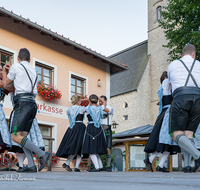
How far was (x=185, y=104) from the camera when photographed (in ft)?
14.6

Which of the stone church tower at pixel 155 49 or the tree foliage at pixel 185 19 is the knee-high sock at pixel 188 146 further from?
the stone church tower at pixel 155 49

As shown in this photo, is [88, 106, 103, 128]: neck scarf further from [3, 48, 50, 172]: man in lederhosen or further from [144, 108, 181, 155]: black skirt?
[3, 48, 50, 172]: man in lederhosen

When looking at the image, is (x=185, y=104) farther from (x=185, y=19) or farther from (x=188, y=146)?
(x=185, y=19)

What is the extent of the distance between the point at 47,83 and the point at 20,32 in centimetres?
228

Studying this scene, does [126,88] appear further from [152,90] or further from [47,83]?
[47,83]

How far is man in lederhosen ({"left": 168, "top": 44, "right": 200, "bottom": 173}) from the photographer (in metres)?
4.46

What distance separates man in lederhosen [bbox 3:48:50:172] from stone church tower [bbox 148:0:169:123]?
101 ft

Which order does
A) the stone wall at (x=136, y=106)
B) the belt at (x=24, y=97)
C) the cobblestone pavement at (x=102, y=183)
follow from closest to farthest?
the cobblestone pavement at (x=102, y=183)
the belt at (x=24, y=97)
the stone wall at (x=136, y=106)

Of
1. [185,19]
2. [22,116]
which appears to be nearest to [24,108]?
[22,116]

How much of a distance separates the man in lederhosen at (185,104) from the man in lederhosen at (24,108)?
5.89 feet

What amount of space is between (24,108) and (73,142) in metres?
3.14

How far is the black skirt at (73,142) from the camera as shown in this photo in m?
7.51

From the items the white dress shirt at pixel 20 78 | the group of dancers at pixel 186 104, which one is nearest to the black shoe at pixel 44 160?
the white dress shirt at pixel 20 78

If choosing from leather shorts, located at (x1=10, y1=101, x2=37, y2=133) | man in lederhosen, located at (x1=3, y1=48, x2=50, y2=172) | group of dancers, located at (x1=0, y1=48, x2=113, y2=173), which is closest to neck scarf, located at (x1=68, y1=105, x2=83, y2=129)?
group of dancers, located at (x1=0, y1=48, x2=113, y2=173)
